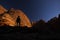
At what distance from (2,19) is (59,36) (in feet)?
130

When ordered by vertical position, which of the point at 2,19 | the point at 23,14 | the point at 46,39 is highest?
the point at 23,14

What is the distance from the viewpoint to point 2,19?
48.5m

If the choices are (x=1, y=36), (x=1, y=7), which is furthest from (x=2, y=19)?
(x=1, y=36)

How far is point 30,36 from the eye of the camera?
10.9 meters

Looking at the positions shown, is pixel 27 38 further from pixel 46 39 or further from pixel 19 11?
pixel 19 11

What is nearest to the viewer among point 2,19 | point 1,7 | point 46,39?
point 46,39

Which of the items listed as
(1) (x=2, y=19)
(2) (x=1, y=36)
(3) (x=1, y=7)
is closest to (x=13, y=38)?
(2) (x=1, y=36)

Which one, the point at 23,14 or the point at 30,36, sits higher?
the point at 23,14

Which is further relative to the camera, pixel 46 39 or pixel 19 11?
pixel 19 11

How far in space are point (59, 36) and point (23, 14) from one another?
57.0m

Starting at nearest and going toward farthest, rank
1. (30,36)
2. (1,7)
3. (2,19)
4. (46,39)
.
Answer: (46,39), (30,36), (2,19), (1,7)

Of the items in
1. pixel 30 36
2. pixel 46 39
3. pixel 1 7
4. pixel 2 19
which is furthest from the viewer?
pixel 1 7

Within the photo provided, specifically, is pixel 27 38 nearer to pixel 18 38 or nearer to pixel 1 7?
pixel 18 38

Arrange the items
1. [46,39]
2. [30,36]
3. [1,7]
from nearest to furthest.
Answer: [46,39] → [30,36] → [1,7]
